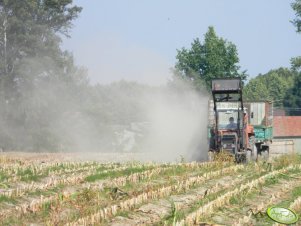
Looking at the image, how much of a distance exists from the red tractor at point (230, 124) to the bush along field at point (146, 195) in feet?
8.61

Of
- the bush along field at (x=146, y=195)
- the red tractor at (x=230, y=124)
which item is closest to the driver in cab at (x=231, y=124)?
the red tractor at (x=230, y=124)

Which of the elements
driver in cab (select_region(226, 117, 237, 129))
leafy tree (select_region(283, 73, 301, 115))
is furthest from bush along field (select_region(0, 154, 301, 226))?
leafy tree (select_region(283, 73, 301, 115))

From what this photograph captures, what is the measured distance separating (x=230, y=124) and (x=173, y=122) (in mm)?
22556

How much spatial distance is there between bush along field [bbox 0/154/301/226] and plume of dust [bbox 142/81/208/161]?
16932 mm

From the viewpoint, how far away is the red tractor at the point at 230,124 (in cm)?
2508

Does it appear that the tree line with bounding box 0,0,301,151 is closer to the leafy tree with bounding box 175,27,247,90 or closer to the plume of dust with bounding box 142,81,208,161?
the plume of dust with bounding box 142,81,208,161

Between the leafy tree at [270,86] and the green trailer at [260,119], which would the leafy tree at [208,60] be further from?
the leafy tree at [270,86]

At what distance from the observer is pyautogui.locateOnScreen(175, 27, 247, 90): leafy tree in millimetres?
64812

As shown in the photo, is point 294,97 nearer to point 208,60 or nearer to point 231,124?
point 208,60

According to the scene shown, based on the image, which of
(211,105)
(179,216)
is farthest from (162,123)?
(179,216)

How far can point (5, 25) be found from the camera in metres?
45.6

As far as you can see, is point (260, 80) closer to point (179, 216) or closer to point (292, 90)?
point (292, 90)

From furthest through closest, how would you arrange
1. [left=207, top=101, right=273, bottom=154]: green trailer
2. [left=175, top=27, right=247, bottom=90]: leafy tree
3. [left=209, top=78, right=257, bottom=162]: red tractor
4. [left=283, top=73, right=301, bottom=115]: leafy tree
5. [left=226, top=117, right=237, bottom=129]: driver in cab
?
[left=283, top=73, right=301, bottom=115]: leafy tree, [left=175, top=27, right=247, bottom=90]: leafy tree, [left=207, top=101, right=273, bottom=154]: green trailer, [left=226, top=117, right=237, bottom=129]: driver in cab, [left=209, top=78, right=257, bottom=162]: red tractor

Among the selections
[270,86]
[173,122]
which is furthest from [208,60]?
[270,86]
